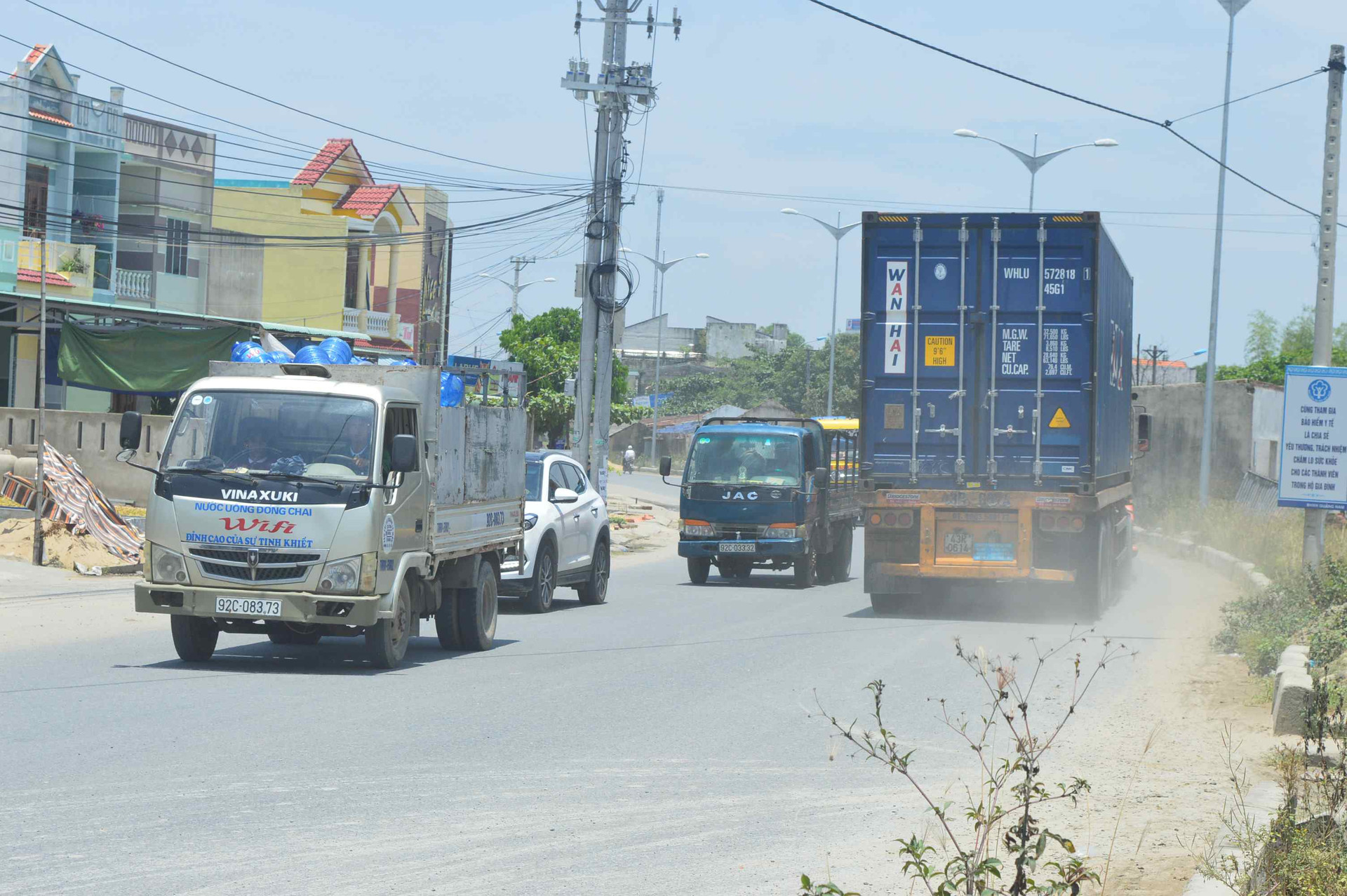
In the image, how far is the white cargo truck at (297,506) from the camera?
1123 centimetres

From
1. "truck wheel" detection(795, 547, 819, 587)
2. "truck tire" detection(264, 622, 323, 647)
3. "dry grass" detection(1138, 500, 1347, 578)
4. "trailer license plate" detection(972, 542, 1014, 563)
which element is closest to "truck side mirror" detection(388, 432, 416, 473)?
"truck tire" detection(264, 622, 323, 647)

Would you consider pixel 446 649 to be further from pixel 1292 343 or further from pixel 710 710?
pixel 1292 343

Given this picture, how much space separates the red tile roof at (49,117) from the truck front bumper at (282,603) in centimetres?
2631

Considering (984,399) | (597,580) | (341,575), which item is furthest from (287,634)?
(984,399)

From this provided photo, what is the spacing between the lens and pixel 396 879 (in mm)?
5816

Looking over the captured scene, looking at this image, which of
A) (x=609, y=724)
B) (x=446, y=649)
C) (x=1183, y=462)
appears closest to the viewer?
(x=609, y=724)

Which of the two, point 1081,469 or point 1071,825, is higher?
point 1081,469

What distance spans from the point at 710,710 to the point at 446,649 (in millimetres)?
4032

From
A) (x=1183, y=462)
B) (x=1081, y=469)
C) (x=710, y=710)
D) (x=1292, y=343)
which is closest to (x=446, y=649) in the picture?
(x=710, y=710)

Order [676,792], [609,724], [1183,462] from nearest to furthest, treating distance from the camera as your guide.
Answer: [676,792], [609,724], [1183,462]

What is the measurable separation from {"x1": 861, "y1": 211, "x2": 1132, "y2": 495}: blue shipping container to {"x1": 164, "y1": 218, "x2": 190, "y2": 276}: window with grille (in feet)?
87.7

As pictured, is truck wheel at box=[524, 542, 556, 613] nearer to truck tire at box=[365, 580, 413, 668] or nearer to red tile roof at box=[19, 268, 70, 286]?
truck tire at box=[365, 580, 413, 668]

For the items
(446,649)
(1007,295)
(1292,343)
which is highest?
(1292,343)

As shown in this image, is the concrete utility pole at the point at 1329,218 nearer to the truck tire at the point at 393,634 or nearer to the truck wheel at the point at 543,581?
the truck wheel at the point at 543,581
